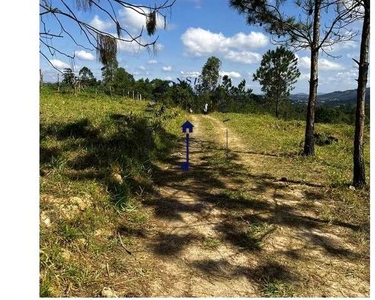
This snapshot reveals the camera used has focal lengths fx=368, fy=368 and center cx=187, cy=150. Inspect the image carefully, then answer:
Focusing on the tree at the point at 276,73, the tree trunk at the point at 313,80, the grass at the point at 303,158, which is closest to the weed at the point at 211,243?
the grass at the point at 303,158

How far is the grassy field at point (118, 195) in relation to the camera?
3.99 meters

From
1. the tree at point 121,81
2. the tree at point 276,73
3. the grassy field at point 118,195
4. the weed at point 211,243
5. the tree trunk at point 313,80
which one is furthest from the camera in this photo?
the tree at point 121,81

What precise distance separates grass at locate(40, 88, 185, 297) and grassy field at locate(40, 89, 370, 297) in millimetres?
13

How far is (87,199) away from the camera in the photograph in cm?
538

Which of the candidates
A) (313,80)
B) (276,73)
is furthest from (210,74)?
(313,80)

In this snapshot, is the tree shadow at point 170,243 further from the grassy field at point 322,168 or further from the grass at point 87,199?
the grassy field at point 322,168

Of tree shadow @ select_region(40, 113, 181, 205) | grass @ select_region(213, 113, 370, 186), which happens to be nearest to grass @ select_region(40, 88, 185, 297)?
tree shadow @ select_region(40, 113, 181, 205)

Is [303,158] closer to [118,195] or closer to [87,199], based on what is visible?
[118,195]

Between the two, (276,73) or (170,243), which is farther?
(276,73)

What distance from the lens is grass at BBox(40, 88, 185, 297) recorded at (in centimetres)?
388

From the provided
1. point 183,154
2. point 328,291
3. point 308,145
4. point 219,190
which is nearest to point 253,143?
point 308,145

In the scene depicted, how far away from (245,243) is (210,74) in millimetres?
49011

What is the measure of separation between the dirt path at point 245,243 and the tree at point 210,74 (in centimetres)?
4560

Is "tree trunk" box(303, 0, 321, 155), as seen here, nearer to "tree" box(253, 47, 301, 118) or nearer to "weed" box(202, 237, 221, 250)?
"weed" box(202, 237, 221, 250)
